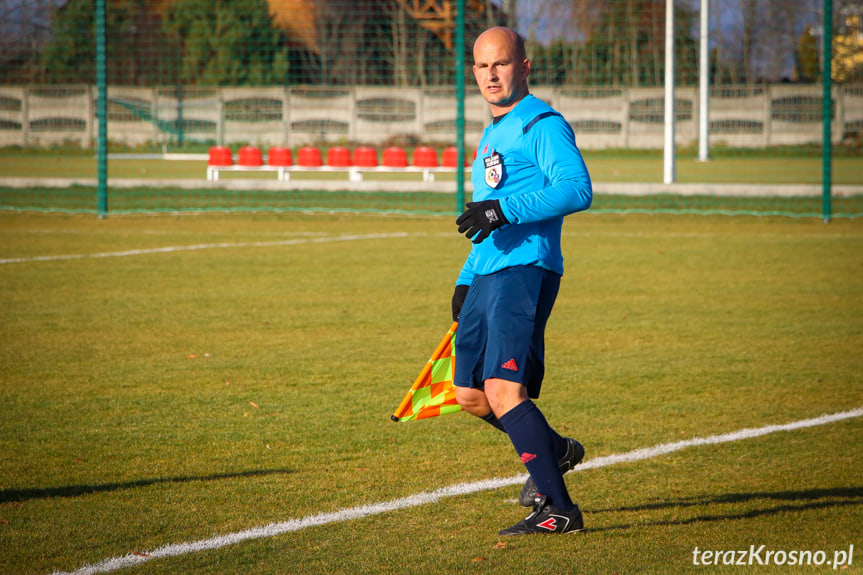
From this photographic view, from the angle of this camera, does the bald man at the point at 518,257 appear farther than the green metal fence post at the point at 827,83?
No

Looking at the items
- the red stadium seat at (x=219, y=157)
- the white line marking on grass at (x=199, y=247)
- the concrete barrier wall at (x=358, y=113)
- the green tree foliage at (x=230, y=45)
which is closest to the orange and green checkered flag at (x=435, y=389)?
the white line marking on grass at (x=199, y=247)

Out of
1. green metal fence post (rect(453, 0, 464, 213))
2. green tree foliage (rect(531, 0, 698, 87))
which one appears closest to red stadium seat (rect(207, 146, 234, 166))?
green tree foliage (rect(531, 0, 698, 87))

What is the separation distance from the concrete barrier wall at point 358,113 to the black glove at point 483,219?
66.0 ft

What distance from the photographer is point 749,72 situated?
71.7 ft

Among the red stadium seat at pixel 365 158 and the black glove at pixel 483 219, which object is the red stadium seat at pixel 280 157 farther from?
the black glove at pixel 483 219

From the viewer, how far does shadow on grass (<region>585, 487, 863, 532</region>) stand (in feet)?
13.1

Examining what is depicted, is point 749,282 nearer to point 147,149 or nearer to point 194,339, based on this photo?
point 194,339

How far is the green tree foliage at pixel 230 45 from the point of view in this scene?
28.8 meters

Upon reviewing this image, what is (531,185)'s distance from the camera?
148 inches

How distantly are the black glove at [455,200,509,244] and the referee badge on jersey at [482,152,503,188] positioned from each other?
0.43ft

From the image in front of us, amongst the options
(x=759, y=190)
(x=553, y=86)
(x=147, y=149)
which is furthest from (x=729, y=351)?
(x=147, y=149)

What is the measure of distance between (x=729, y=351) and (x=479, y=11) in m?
13.5

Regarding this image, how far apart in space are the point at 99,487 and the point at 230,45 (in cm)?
2863

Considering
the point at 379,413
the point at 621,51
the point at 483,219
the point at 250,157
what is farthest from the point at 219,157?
the point at 483,219
